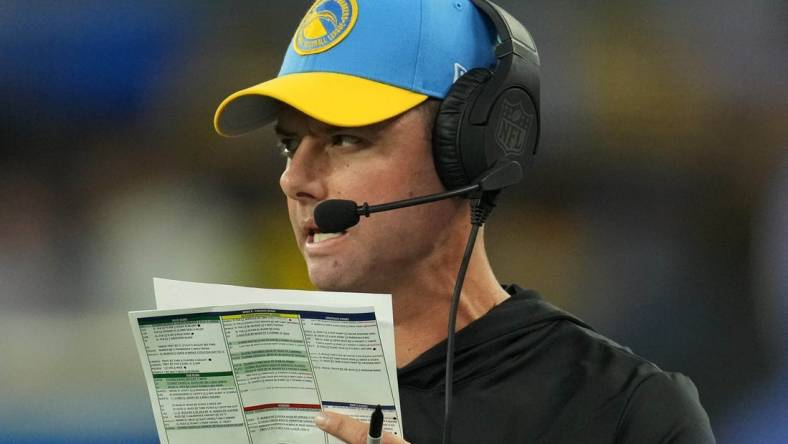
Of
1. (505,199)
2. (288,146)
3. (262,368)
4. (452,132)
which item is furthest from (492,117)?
(505,199)

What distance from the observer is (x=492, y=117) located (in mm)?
1237

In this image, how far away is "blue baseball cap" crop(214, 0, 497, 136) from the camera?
4.12ft

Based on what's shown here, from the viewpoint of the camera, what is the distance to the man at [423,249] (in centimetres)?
126

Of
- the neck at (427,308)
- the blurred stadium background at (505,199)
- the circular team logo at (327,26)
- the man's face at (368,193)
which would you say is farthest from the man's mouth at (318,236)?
the blurred stadium background at (505,199)

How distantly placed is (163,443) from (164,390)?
0.07m

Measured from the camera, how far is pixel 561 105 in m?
2.51

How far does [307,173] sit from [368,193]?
0.28 ft

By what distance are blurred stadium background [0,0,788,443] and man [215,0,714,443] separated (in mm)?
1098

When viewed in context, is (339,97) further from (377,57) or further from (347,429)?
(347,429)

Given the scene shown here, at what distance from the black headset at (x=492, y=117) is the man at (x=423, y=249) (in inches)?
1.4

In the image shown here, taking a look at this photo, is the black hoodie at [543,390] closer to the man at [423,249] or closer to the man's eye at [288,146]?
the man at [423,249]

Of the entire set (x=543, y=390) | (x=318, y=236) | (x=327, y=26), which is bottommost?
(x=543, y=390)

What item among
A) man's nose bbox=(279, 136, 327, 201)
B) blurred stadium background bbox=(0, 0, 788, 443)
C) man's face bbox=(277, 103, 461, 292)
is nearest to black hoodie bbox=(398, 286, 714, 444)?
man's face bbox=(277, 103, 461, 292)

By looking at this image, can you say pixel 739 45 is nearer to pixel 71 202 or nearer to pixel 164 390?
pixel 71 202
